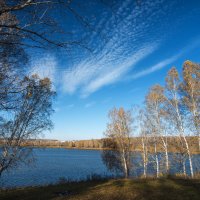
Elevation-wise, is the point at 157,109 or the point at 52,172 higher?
the point at 157,109

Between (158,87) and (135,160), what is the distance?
10600mm

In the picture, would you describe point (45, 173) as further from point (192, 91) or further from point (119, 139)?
point (192, 91)

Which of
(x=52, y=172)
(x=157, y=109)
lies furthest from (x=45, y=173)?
(x=157, y=109)

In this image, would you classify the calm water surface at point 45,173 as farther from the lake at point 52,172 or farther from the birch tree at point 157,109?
the birch tree at point 157,109

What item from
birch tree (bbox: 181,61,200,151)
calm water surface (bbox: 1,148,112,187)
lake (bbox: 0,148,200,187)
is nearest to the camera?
birch tree (bbox: 181,61,200,151)

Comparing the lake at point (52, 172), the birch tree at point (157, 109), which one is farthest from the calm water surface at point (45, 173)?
the birch tree at point (157, 109)

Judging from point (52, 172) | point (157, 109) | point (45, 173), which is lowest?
point (52, 172)

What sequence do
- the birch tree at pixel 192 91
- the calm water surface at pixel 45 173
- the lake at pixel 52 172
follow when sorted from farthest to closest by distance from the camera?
the calm water surface at pixel 45 173
the lake at pixel 52 172
the birch tree at pixel 192 91

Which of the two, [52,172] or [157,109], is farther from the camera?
[52,172]

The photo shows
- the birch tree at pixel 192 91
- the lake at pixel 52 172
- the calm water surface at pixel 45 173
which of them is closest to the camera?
the birch tree at pixel 192 91

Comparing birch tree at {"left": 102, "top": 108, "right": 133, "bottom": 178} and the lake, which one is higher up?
birch tree at {"left": 102, "top": 108, "right": 133, "bottom": 178}

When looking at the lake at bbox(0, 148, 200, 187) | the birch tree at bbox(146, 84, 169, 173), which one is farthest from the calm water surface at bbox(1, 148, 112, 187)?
the birch tree at bbox(146, 84, 169, 173)

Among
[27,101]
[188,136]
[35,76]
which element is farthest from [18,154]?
[188,136]

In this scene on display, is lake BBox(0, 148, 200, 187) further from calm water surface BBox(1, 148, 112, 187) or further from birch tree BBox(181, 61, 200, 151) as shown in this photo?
birch tree BBox(181, 61, 200, 151)
